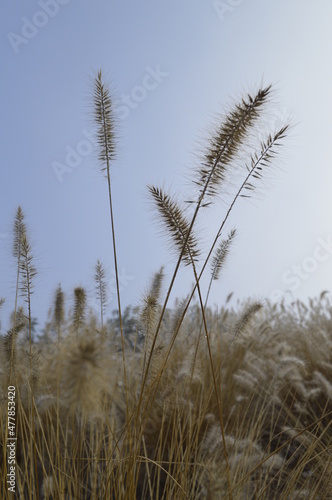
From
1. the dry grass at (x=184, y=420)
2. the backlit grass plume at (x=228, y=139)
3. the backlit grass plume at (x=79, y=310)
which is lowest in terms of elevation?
the dry grass at (x=184, y=420)

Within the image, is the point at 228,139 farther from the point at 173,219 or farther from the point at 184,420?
the point at 184,420

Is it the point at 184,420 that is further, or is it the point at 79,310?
the point at 184,420

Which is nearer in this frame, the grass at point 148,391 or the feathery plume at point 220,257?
the grass at point 148,391

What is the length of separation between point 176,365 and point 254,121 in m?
2.96

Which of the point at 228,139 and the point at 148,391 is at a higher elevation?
the point at 228,139

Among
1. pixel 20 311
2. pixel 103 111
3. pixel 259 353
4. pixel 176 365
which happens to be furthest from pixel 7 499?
pixel 259 353

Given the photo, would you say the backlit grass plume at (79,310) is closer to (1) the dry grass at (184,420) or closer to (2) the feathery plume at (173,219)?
(1) the dry grass at (184,420)

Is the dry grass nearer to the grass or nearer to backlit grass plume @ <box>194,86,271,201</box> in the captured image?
the grass

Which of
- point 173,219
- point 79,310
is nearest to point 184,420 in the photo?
point 79,310

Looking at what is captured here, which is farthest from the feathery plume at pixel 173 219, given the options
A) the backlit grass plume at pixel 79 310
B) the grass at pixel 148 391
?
the backlit grass plume at pixel 79 310

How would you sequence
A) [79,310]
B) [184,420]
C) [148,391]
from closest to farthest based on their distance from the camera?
[148,391]
[79,310]
[184,420]

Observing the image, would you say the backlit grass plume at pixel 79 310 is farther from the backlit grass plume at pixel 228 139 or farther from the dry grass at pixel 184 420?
the backlit grass plume at pixel 228 139

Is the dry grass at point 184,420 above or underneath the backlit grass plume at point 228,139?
underneath

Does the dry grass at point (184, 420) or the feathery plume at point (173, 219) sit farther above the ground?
the feathery plume at point (173, 219)
